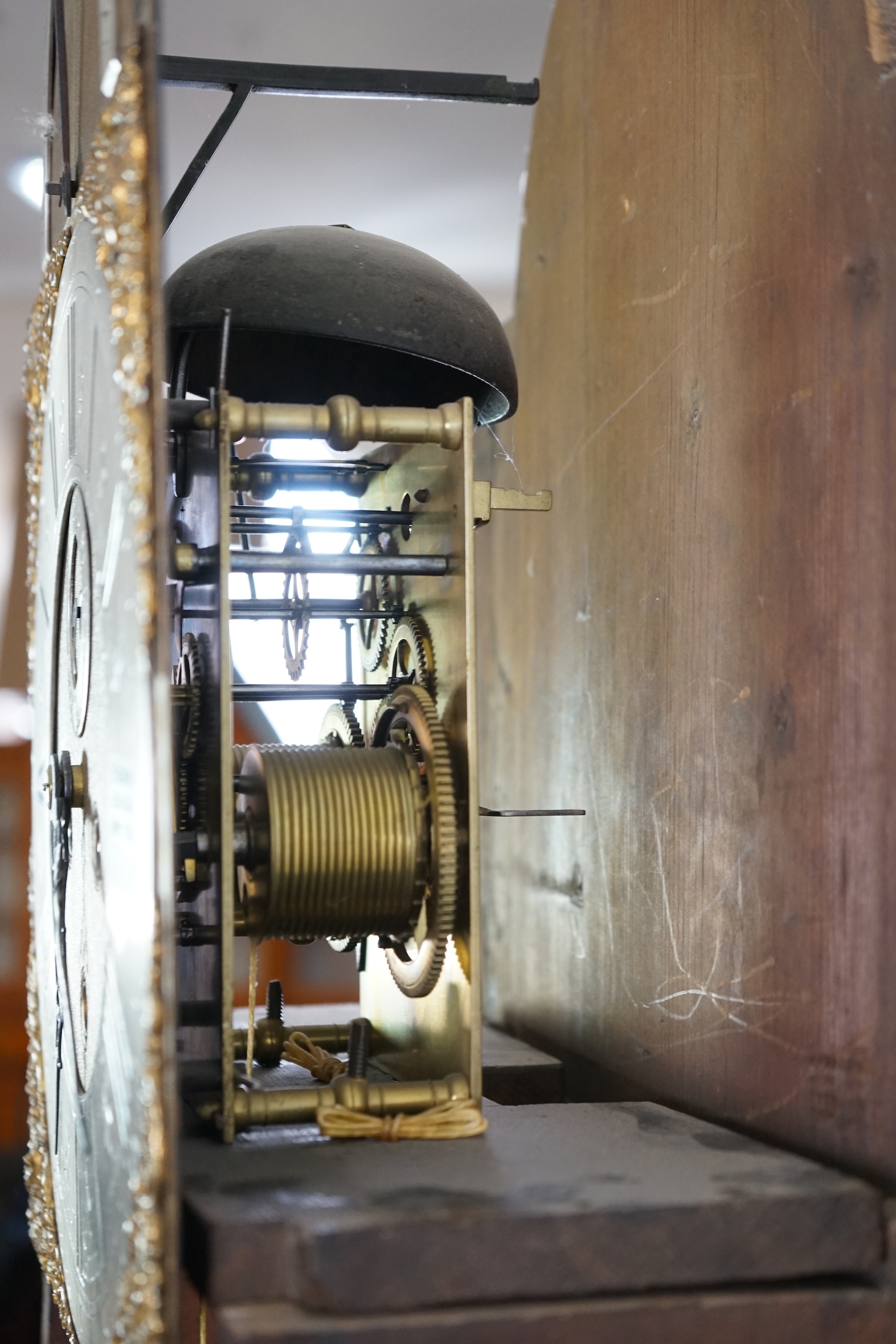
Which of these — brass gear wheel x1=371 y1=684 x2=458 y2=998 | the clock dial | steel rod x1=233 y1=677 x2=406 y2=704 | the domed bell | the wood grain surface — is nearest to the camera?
the clock dial

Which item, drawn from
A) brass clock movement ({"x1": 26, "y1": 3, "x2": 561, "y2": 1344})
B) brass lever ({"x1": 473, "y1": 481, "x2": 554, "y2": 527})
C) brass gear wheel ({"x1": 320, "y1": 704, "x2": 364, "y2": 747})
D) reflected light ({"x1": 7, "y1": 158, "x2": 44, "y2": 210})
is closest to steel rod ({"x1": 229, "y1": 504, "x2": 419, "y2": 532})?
brass clock movement ({"x1": 26, "y1": 3, "x2": 561, "y2": 1344})

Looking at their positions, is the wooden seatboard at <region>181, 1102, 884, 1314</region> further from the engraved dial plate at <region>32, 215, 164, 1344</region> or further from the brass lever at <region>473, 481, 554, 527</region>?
the brass lever at <region>473, 481, 554, 527</region>

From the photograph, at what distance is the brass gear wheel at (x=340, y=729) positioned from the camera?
1.54 metres

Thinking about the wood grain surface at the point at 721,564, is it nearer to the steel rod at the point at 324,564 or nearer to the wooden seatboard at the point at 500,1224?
the wooden seatboard at the point at 500,1224

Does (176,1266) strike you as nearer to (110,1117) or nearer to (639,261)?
(110,1117)

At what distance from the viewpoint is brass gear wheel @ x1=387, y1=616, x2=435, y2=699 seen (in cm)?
139

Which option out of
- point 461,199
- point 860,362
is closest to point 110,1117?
point 860,362

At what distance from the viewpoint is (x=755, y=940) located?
1.26m

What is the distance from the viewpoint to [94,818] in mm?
1141

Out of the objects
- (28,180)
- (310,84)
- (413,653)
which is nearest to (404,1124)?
(413,653)

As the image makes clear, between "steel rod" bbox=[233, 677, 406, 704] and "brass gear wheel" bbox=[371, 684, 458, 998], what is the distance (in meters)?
0.10

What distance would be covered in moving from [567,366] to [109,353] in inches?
33.7

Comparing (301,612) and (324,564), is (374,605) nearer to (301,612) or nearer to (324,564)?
(301,612)

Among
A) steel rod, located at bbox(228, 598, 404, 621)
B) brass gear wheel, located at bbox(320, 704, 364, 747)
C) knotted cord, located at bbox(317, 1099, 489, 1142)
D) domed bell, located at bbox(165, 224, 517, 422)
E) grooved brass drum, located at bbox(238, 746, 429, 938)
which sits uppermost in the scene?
domed bell, located at bbox(165, 224, 517, 422)
